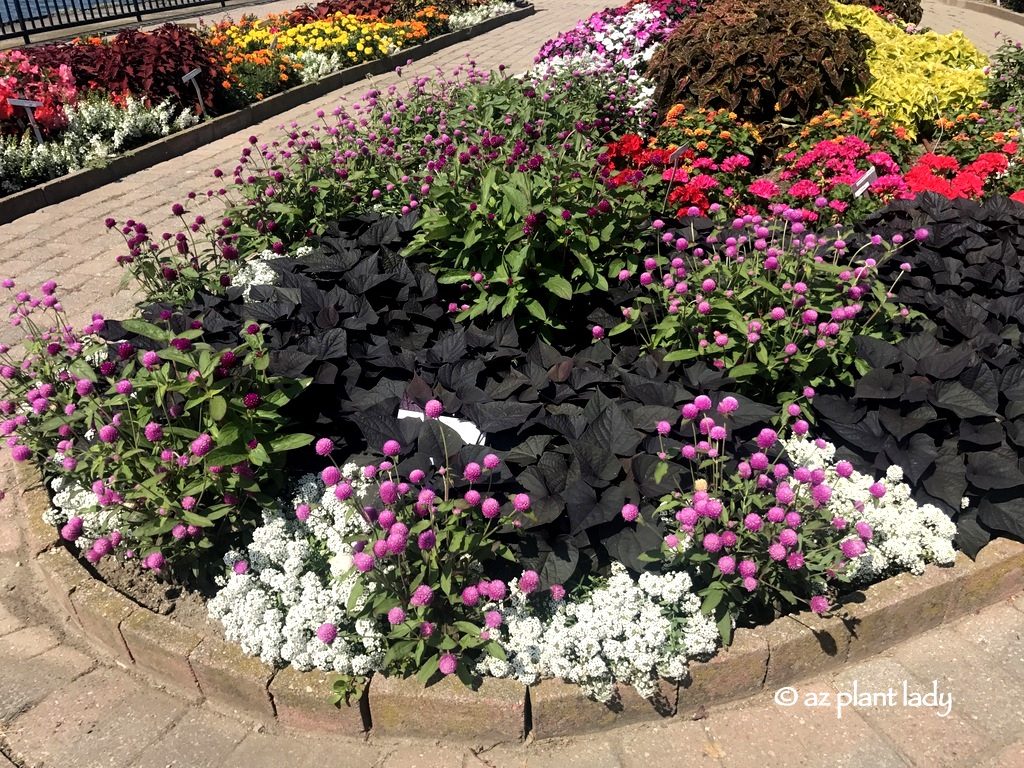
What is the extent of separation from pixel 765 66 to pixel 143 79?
697 centimetres

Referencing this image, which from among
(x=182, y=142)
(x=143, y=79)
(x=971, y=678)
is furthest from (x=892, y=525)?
(x=143, y=79)

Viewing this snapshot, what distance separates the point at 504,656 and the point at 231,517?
1.08 m

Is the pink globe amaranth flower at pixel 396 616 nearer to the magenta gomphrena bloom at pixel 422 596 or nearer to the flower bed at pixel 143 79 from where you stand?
the magenta gomphrena bloom at pixel 422 596

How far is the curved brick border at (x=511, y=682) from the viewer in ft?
6.77

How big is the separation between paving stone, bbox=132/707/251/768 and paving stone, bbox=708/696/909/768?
1465 millimetres

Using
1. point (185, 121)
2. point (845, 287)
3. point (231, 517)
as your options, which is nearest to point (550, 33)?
point (185, 121)

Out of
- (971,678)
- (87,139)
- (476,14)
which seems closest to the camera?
(971,678)

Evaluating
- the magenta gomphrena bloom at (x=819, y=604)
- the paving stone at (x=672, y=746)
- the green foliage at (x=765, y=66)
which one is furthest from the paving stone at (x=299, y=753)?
the green foliage at (x=765, y=66)

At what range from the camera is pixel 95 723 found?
7.18ft

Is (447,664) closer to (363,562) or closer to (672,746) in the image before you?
(363,562)

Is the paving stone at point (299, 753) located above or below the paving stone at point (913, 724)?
below

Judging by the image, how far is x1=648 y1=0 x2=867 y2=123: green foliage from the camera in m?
5.82

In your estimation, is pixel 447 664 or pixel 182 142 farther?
pixel 182 142

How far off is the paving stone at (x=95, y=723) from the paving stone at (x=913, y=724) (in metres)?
2.15
